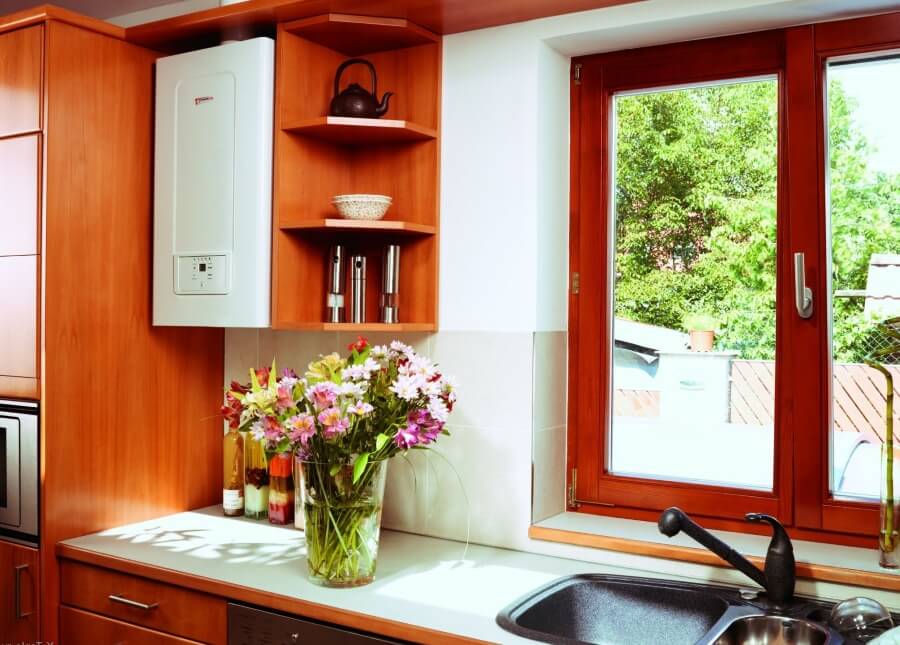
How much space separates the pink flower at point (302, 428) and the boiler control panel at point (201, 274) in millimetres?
580

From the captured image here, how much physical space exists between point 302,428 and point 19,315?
912 mm

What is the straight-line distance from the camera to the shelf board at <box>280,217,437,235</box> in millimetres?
2125

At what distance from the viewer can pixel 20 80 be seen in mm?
2219

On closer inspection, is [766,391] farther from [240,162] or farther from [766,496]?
[240,162]

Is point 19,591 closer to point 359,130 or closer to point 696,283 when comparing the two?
point 359,130

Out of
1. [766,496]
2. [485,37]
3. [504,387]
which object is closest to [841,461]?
[766,496]

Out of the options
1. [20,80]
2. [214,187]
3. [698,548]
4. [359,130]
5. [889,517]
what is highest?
[20,80]

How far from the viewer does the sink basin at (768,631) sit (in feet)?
5.46

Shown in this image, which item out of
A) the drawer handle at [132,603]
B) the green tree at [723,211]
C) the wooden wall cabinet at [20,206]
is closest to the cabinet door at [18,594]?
the drawer handle at [132,603]

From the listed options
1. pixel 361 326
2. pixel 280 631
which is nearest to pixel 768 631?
pixel 280 631

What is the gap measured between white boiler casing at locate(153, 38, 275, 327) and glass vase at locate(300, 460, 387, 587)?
0.52 m

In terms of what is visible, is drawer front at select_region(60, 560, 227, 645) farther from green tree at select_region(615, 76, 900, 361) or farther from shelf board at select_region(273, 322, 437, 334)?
green tree at select_region(615, 76, 900, 361)

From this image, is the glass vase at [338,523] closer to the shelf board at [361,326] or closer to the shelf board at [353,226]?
the shelf board at [361,326]

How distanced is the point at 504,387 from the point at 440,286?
32 cm
